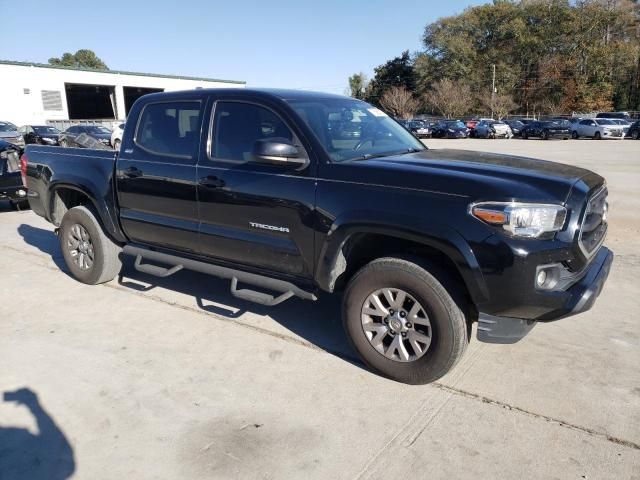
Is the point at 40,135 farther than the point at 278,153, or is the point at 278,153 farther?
the point at 40,135

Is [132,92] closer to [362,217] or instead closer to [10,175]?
[10,175]

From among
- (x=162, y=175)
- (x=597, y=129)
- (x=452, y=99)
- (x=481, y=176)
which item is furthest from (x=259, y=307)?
(x=452, y=99)

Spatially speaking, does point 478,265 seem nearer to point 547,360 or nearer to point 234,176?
point 547,360

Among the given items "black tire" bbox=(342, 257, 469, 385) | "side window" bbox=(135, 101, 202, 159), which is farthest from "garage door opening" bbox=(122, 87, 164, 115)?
"black tire" bbox=(342, 257, 469, 385)

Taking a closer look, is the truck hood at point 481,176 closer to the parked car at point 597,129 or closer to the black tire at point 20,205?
the black tire at point 20,205

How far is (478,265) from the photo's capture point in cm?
301

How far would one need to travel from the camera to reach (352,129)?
4105 millimetres

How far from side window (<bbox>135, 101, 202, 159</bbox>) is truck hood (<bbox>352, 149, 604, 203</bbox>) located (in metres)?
1.60

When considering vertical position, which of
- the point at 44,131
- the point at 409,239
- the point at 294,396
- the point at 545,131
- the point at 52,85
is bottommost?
the point at 294,396

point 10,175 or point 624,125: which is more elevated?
point 624,125

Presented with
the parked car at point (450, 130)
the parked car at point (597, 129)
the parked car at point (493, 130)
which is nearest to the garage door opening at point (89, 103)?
the parked car at point (450, 130)

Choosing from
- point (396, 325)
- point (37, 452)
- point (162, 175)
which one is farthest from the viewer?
point (162, 175)

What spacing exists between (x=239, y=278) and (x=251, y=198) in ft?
2.26

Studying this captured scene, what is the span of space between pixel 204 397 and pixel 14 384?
131 cm
